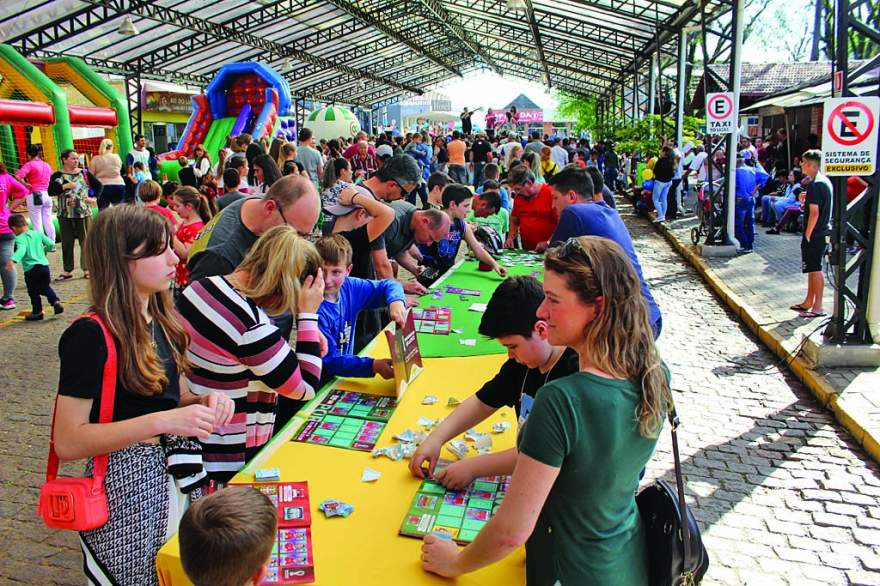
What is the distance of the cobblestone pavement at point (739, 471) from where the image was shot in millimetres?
3191

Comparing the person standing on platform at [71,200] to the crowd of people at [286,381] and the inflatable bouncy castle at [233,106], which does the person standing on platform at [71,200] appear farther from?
the inflatable bouncy castle at [233,106]

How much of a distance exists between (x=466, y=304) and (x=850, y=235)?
3.48 m

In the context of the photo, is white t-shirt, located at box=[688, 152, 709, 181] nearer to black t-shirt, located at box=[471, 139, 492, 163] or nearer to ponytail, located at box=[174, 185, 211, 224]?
black t-shirt, located at box=[471, 139, 492, 163]

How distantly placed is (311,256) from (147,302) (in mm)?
608

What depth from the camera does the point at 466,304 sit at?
474 centimetres

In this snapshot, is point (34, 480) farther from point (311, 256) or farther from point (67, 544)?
point (311, 256)

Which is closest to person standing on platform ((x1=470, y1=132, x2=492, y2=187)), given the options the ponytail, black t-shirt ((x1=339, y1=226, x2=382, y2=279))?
the ponytail

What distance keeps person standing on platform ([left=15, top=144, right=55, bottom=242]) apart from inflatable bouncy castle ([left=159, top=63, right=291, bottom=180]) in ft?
20.2

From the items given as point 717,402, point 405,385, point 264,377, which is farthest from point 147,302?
point 717,402

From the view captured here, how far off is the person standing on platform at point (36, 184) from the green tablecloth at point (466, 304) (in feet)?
24.3

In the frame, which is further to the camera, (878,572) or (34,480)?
(34,480)

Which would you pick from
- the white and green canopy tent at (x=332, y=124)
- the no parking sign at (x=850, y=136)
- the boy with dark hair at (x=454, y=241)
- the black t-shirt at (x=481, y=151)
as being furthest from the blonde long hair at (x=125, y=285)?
the white and green canopy tent at (x=332, y=124)

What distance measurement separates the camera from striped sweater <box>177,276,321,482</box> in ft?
7.48

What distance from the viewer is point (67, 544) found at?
131 inches
